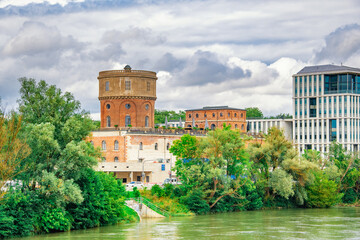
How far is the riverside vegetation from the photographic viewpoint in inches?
1834

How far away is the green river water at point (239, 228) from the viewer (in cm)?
4744

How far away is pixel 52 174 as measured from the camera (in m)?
47.4

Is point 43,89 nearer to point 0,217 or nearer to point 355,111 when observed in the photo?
point 0,217

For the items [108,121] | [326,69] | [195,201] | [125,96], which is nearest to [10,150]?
[195,201]

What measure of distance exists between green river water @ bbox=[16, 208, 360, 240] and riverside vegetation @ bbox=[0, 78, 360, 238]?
1963 mm

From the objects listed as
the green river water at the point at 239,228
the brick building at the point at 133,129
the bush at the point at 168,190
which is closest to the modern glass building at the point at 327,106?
the brick building at the point at 133,129

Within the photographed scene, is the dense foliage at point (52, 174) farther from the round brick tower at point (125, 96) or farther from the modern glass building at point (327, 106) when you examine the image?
the modern glass building at point (327, 106)

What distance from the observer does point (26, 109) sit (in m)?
54.2

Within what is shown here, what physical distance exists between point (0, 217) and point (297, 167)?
38.0 metres

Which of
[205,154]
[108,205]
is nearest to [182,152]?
[205,154]

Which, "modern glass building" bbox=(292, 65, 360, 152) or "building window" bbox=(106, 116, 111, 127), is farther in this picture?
"modern glass building" bbox=(292, 65, 360, 152)

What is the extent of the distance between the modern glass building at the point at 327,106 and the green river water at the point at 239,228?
75618mm

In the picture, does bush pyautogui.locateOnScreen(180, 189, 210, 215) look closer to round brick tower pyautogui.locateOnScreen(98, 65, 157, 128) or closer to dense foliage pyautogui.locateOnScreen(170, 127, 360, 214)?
dense foliage pyautogui.locateOnScreen(170, 127, 360, 214)

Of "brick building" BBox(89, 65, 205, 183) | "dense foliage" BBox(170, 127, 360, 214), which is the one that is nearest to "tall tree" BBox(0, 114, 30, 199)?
"dense foliage" BBox(170, 127, 360, 214)
